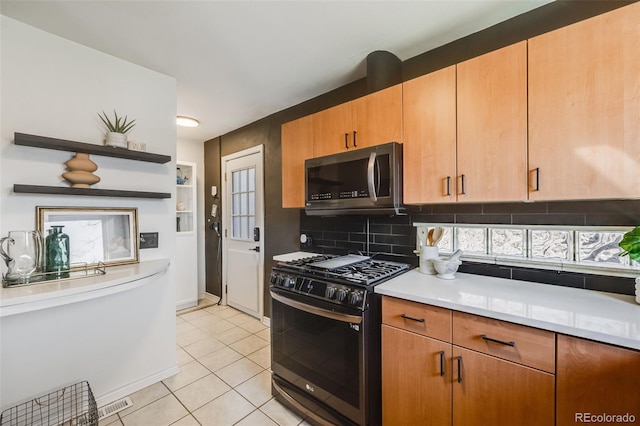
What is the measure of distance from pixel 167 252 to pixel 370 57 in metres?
2.26

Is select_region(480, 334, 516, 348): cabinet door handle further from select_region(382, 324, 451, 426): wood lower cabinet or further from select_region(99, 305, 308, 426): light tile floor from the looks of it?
select_region(99, 305, 308, 426): light tile floor

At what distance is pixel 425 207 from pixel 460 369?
105 centimetres

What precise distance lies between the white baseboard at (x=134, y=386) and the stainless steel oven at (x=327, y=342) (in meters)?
0.95

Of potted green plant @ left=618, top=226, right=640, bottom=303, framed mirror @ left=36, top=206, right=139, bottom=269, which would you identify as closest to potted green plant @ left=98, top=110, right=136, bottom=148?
framed mirror @ left=36, top=206, right=139, bottom=269

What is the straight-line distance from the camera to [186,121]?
3.18 meters

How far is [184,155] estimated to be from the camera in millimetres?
3910

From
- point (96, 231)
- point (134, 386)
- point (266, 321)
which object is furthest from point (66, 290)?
point (266, 321)

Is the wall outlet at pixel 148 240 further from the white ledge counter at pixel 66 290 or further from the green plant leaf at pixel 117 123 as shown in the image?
the green plant leaf at pixel 117 123

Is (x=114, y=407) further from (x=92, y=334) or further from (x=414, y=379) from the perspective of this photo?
(x=414, y=379)

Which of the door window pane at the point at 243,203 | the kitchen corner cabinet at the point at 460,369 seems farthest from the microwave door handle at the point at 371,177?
the door window pane at the point at 243,203

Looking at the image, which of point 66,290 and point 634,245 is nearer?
point 634,245

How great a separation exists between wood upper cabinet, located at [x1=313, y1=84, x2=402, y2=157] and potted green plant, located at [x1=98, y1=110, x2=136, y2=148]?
4.64 feet

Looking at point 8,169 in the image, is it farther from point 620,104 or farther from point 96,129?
point 620,104

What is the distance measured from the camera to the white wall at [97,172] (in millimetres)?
1541
